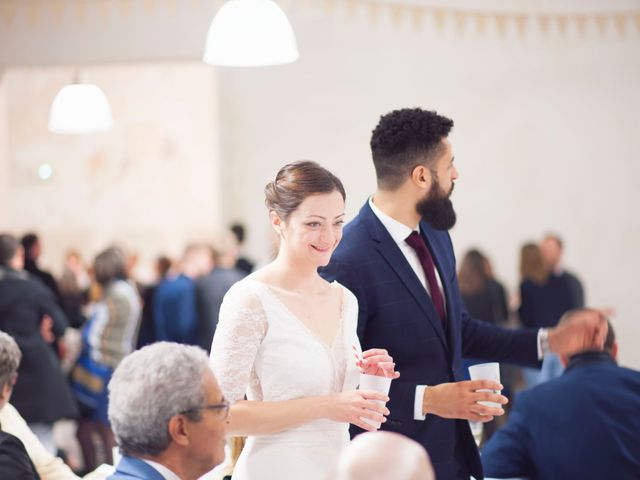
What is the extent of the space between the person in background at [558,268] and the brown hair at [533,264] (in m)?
0.12

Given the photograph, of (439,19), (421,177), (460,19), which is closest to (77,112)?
(421,177)

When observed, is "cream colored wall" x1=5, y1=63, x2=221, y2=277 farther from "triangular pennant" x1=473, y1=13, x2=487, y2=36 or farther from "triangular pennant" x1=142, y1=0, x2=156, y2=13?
"triangular pennant" x1=473, y1=13, x2=487, y2=36

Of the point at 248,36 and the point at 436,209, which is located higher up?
the point at 248,36

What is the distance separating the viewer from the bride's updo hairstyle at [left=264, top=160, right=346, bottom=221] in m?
2.78

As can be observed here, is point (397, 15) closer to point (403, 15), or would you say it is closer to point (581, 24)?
point (403, 15)

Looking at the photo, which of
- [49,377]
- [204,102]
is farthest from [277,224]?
[204,102]

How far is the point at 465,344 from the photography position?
3545 millimetres

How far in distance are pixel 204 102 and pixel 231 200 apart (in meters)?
1.83

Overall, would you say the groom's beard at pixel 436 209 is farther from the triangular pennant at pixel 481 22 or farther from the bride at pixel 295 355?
the triangular pennant at pixel 481 22

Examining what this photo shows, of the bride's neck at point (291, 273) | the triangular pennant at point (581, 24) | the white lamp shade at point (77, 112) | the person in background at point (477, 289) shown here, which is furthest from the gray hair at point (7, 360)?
the triangular pennant at point (581, 24)

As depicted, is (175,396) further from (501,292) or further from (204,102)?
(204,102)

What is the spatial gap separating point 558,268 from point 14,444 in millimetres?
6184

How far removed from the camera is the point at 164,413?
2082 mm

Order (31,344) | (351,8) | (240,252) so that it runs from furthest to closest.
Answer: (351,8) < (240,252) < (31,344)
